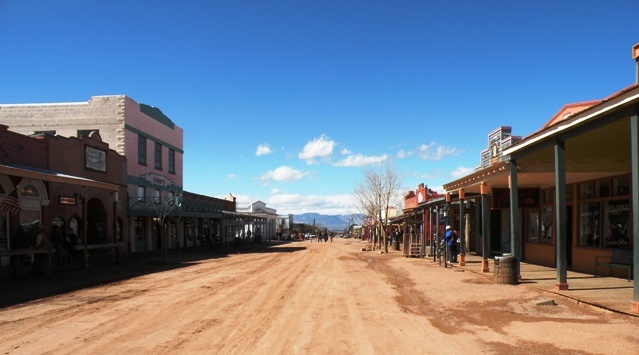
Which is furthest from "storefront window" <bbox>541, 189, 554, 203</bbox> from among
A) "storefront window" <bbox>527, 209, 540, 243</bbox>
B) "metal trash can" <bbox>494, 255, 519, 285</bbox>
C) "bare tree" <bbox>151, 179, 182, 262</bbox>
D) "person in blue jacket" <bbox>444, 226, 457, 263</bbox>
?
"bare tree" <bbox>151, 179, 182, 262</bbox>

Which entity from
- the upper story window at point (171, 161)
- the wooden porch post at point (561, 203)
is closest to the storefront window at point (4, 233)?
the wooden porch post at point (561, 203)

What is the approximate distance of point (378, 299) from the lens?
1146cm

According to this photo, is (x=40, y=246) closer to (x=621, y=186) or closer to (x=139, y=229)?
(x=139, y=229)

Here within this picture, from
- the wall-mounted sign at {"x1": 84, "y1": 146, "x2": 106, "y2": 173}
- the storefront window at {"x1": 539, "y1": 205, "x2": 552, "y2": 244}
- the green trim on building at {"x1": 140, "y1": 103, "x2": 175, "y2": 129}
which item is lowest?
the storefront window at {"x1": 539, "y1": 205, "x2": 552, "y2": 244}

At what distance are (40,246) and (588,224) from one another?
18.8 m

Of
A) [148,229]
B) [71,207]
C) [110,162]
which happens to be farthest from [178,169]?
[71,207]

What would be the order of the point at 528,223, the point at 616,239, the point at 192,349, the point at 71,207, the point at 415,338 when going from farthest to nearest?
the point at 71,207 → the point at 528,223 → the point at 616,239 → the point at 415,338 → the point at 192,349

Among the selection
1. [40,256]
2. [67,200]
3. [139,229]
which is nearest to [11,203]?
[40,256]

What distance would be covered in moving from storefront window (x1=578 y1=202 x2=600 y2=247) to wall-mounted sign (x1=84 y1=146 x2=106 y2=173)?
2292 cm

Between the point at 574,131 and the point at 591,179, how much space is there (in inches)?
256

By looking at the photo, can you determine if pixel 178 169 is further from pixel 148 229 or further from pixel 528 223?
pixel 528 223

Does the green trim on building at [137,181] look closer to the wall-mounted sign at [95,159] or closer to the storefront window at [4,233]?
the wall-mounted sign at [95,159]

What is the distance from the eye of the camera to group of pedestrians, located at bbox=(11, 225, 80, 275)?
17.4 metres

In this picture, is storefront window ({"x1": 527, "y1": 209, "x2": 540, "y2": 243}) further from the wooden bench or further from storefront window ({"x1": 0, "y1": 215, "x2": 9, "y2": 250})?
storefront window ({"x1": 0, "y1": 215, "x2": 9, "y2": 250})
